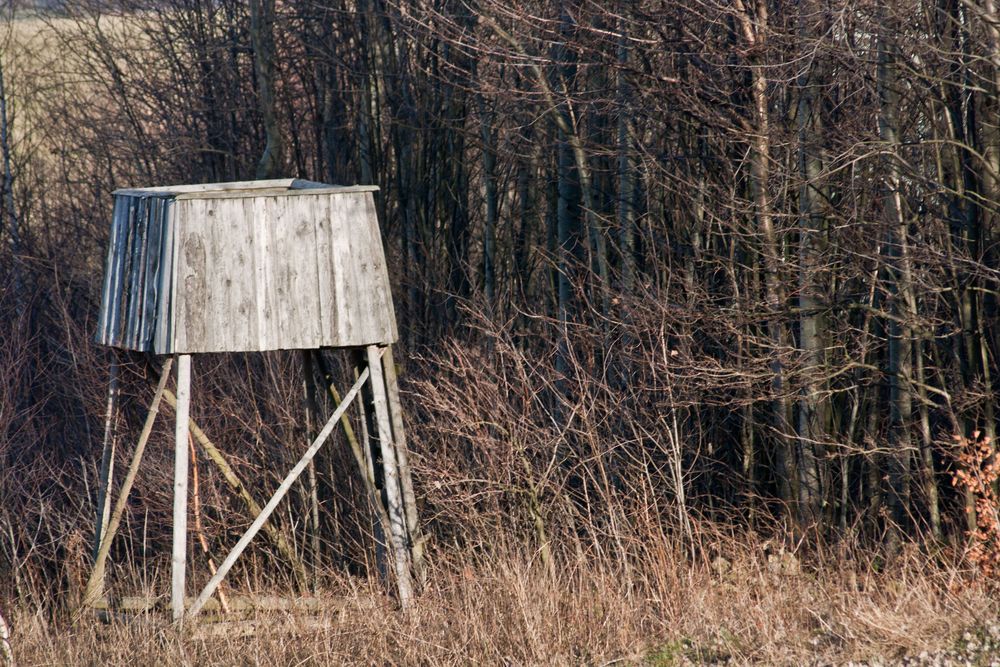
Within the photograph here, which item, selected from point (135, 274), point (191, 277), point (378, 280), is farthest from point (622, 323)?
point (135, 274)

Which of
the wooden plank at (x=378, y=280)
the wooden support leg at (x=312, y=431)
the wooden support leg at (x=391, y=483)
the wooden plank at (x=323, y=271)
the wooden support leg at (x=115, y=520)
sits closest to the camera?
the wooden plank at (x=323, y=271)

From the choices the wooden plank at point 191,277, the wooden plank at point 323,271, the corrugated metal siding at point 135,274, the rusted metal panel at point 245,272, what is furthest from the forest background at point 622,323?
the wooden plank at point 191,277

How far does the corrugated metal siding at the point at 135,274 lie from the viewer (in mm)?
7391

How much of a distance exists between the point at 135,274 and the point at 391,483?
2432 mm

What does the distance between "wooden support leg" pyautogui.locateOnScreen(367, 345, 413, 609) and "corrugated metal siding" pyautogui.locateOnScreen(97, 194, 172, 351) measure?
1.54 m

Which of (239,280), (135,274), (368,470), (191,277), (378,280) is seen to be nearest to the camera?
(191,277)

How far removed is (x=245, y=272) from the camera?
743 cm

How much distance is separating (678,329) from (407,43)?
7.03 m

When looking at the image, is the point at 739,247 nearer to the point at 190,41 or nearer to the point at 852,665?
the point at 852,665

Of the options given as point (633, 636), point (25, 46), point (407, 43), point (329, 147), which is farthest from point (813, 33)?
point (25, 46)

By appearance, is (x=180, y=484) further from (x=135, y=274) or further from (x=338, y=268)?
(x=338, y=268)

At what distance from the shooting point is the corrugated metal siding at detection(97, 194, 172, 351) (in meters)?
7.39

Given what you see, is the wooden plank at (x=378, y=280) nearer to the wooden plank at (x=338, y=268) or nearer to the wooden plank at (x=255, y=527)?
the wooden plank at (x=338, y=268)

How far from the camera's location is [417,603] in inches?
293
